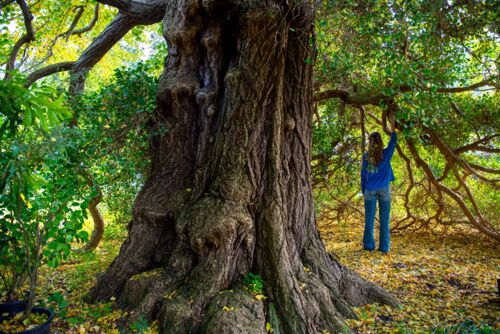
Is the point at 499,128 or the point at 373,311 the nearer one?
the point at 373,311

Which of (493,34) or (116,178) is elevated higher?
(493,34)

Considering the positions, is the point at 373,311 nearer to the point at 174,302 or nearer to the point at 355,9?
the point at 174,302

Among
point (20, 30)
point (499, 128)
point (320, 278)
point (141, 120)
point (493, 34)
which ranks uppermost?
point (20, 30)

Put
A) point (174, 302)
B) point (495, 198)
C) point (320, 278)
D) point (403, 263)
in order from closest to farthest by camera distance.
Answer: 1. point (174, 302)
2. point (320, 278)
3. point (403, 263)
4. point (495, 198)

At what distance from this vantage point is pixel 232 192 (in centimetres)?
359

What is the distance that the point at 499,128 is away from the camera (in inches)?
250

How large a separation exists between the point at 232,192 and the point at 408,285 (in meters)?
2.94


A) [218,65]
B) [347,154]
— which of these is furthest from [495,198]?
[218,65]

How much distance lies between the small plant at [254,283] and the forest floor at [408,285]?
2.89 ft

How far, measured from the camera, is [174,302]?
327 cm

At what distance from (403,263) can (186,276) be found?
12.8 ft

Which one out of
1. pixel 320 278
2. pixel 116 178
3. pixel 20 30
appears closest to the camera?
pixel 320 278

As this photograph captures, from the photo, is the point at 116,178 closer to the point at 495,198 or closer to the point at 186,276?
the point at 186,276

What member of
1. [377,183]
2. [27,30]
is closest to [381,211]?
[377,183]
